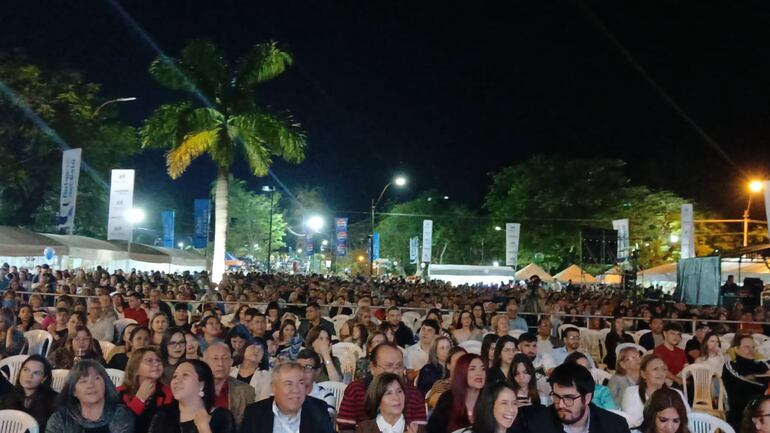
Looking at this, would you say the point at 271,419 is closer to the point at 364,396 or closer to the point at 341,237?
the point at 364,396

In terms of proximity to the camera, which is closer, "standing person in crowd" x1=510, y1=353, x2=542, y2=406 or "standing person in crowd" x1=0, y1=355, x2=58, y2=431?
"standing person in crowd" x1=0, y1=355, x2=58, y2=431

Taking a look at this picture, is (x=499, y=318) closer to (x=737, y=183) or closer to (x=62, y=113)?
(x=62, y=113)

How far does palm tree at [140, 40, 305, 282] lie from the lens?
24688 millimetres

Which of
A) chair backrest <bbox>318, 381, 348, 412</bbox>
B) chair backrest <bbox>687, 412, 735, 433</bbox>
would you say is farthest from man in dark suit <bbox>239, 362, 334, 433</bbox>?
chair backrest <bbox>687, 412, 735, 433</bbox>

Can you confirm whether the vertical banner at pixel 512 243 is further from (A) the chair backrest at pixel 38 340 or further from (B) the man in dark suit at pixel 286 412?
(B) the man in dark suit at pixel 286 412

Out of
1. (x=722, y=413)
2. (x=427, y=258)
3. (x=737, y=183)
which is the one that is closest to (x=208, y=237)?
(x=427, y=258)

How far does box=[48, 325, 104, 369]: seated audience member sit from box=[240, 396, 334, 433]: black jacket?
12.0ft

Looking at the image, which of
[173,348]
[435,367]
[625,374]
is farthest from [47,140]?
[625,374]

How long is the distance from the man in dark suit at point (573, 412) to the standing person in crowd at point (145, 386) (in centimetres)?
255

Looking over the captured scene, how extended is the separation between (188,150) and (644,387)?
20.2m

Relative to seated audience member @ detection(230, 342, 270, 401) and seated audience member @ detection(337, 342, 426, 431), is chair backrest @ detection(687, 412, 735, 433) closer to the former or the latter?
seated audience member @ detection(337, 342, 426, 431)

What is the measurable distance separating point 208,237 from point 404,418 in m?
31.2

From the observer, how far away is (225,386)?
6.09m

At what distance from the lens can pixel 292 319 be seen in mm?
10133
